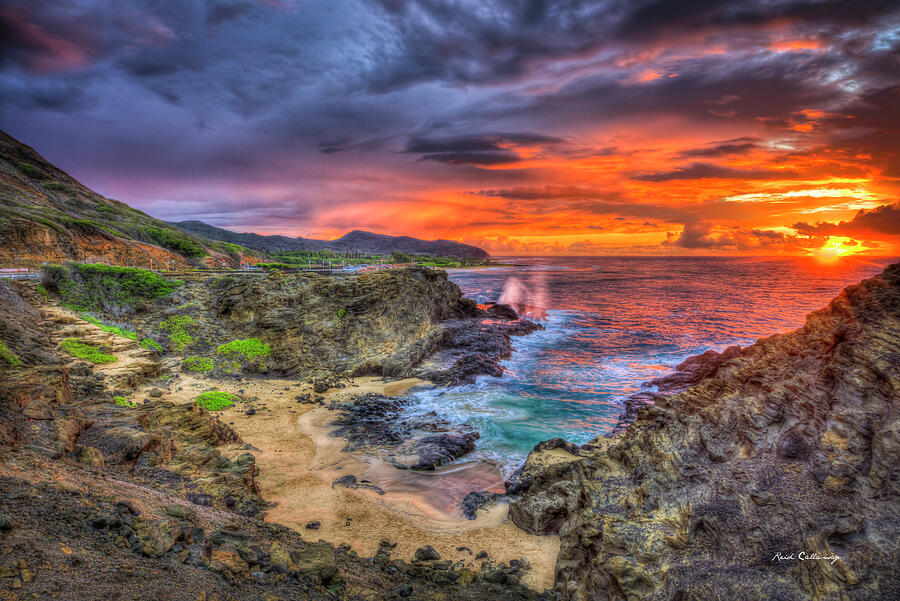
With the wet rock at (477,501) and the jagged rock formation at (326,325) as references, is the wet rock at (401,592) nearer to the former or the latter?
the wet rock at (477,501)

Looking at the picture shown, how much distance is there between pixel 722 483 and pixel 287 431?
1760 cm

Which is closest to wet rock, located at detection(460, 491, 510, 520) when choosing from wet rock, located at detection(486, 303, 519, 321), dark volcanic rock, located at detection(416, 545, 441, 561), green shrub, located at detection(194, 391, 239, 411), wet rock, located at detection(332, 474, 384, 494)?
dark volcanic rock, located at detection(416, 545, 441, 561)

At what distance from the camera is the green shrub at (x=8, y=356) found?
11.8m

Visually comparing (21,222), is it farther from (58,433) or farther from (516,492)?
(516,492)

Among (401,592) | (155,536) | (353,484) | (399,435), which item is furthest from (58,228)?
(401,592)

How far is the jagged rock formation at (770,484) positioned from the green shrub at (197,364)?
80.9 feet

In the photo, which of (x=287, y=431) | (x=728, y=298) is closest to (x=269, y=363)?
(x=287, y=431)

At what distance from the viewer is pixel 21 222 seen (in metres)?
36.8

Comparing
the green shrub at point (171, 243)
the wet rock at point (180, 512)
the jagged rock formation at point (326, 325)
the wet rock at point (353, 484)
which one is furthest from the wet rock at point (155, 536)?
the green shrub at point (171, 243)

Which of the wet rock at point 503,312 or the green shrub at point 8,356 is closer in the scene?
the green shrub at point 8,356

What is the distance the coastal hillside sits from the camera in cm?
→ 3625

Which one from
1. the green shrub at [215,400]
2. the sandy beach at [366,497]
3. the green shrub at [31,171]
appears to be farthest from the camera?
the green shrub at [31,171]

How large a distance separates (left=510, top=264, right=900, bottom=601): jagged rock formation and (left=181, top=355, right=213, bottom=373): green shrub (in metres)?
24.7

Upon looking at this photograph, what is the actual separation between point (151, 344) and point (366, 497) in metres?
21.0
